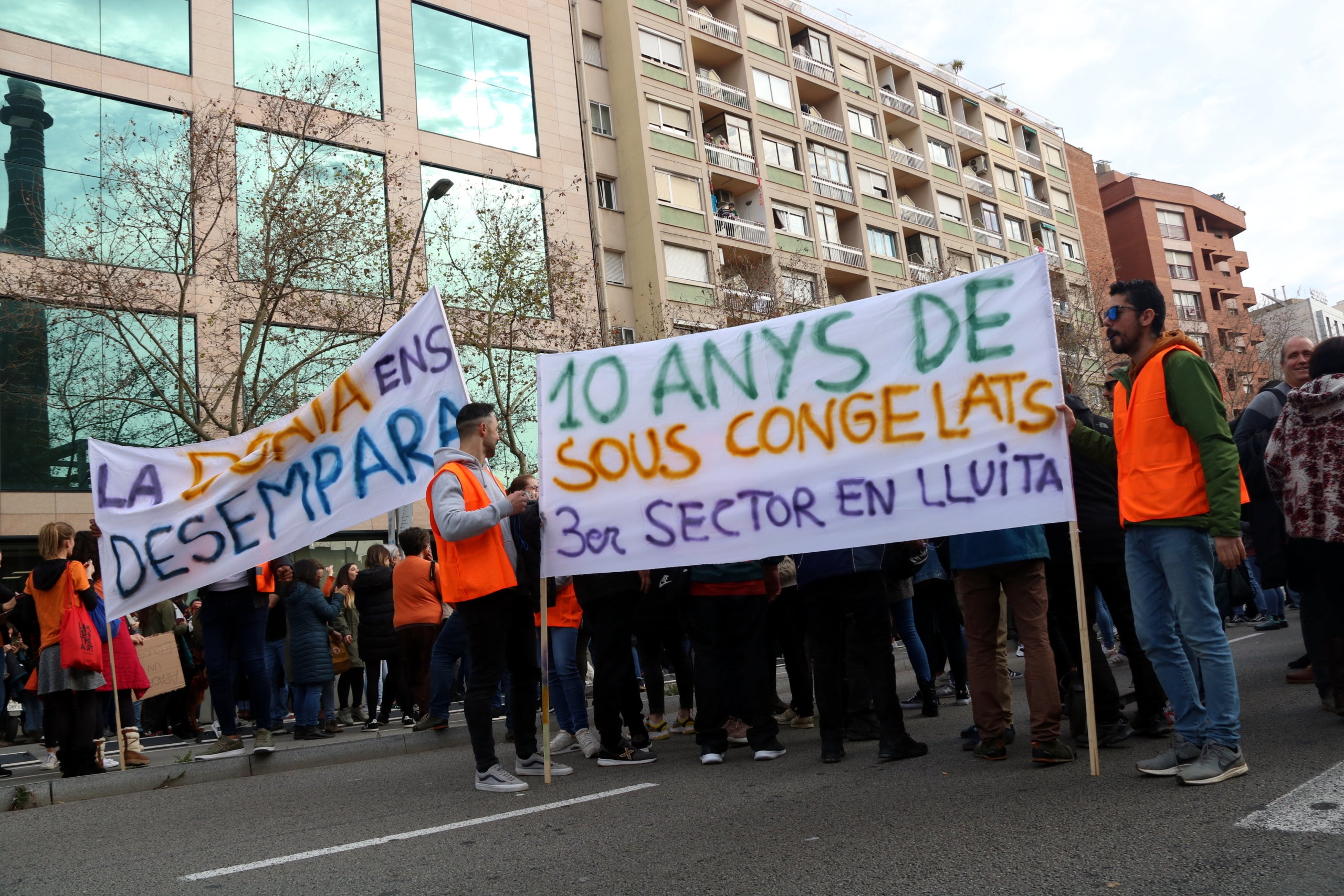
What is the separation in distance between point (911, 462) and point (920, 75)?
1806 inches

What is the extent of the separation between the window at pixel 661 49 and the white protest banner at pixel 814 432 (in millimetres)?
31276

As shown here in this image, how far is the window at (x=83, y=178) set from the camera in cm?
1905

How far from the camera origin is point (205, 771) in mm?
7270

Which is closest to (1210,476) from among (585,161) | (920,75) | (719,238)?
(585,161)

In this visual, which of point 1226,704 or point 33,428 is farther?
point 33,428

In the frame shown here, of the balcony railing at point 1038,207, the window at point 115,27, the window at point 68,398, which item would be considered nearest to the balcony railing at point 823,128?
the balcony railing at point 1038,207

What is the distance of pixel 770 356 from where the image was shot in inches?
228

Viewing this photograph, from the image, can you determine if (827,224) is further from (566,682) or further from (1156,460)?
(1156,460)

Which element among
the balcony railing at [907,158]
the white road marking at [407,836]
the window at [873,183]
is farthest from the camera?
the balcony railing at [907,158]

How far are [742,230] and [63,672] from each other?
31174 millimetres

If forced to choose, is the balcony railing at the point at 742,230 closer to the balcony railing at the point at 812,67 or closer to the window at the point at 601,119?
the window at the point at 601,119

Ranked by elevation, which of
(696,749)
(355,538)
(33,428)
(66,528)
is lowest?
(696,749)

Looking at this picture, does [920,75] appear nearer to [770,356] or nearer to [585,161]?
[585,161]

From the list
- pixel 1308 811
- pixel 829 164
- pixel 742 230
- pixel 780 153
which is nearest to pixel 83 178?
pixel 742 230
